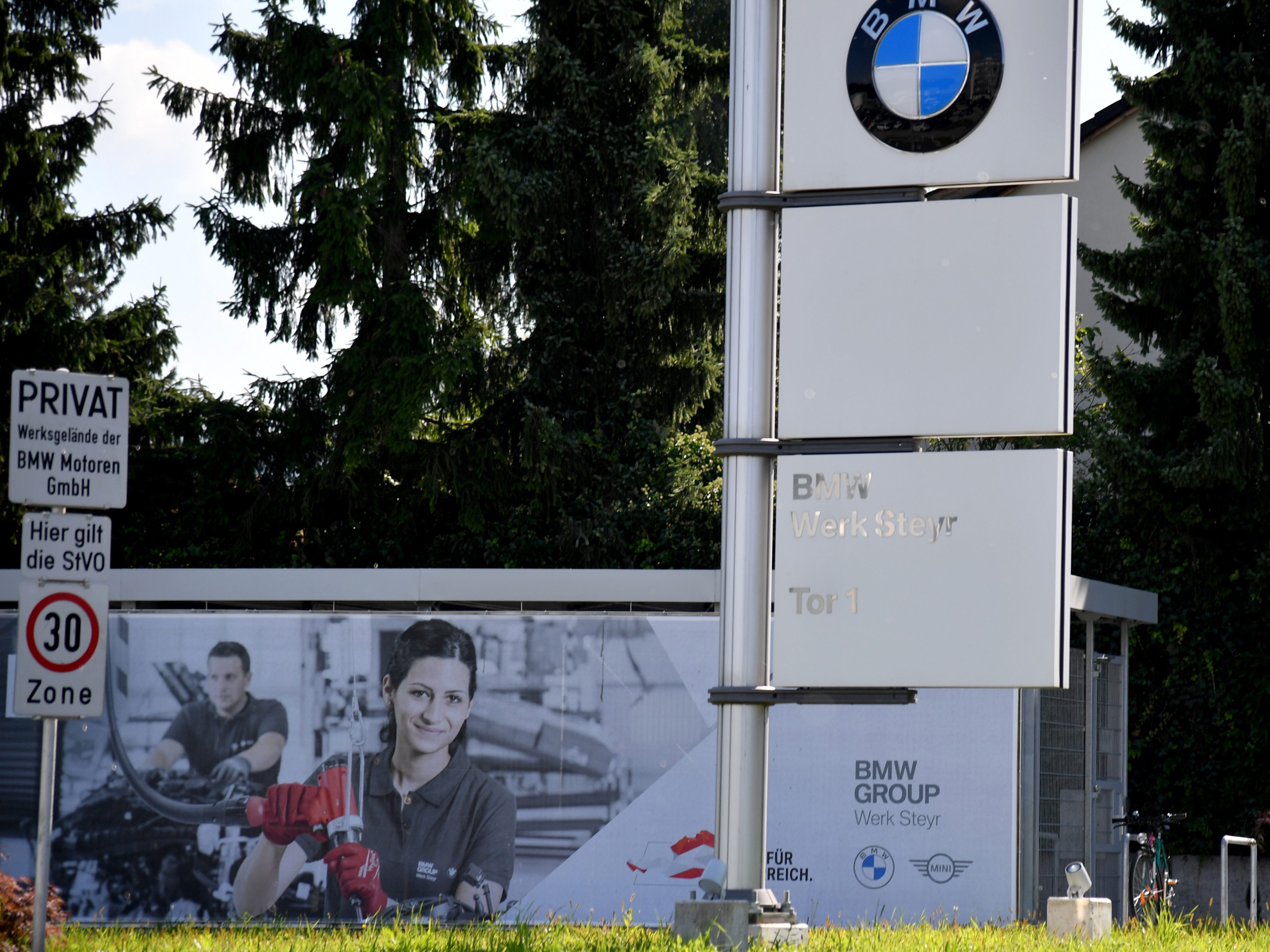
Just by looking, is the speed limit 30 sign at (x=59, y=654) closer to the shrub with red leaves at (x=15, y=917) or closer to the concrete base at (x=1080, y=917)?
the shrub with red leaves at (x=15, y=917)

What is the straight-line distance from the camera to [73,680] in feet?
23.0

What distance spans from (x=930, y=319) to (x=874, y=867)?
7.44 m

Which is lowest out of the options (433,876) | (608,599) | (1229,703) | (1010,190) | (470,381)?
(433,876)

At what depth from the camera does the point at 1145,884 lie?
1539 cm

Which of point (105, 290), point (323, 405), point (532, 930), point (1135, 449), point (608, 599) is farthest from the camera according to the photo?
point (105, 290)

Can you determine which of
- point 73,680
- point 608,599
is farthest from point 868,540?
point 608,599

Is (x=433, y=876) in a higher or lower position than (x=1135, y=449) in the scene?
lower

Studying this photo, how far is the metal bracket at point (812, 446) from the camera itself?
6.45 metres

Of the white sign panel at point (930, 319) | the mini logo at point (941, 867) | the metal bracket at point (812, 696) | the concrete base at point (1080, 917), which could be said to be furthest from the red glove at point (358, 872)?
the white sign panel at point (930, 319)

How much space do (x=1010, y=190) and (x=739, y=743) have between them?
2.76m

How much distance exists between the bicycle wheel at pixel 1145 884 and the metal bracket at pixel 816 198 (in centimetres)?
1001

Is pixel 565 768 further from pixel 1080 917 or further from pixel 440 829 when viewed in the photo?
pixel 1080 917

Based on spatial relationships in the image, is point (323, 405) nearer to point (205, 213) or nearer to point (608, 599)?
point (205, 213)

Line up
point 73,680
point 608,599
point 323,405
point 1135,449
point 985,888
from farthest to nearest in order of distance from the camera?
1. point 323,405
2. point 1135,449
3. point 608,599
4. point 985,888
5. point 73,680
